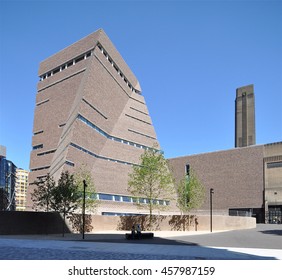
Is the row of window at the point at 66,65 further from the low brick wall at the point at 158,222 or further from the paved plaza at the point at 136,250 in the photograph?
the paved plaza at the point at 136,250

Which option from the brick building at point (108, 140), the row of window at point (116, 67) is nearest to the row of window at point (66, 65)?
the brick building at point (108, 140)

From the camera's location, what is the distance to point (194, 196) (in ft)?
205

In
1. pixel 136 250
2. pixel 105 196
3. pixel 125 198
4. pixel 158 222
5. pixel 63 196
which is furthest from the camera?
pixel 125 198

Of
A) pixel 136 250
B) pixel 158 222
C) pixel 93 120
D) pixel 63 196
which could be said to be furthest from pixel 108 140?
pixel 136 250

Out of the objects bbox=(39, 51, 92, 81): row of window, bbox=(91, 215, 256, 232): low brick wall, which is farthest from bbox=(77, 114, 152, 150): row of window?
bbox=(91, 215, 256, 232): low brick wall

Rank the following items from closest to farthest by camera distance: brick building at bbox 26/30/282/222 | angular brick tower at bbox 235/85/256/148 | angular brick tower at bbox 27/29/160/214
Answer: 1. angular brick tower at bbox 27/29/160/214
2. brick building at bbox 26/30/282/222
3. angular brick tower at bbox 235/85/256/148

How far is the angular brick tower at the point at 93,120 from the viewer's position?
63625mm

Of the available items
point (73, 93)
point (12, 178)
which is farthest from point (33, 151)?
point (12, 178)

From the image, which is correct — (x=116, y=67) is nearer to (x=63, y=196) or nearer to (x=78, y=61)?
(x=78, y=61)

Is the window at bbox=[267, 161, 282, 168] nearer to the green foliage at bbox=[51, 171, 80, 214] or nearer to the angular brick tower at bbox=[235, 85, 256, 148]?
the angular brick tower at bbox=[235, 85, 256, 148]

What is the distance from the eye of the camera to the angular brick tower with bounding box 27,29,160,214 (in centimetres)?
6362

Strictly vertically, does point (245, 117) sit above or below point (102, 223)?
above

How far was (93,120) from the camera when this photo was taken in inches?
2638
